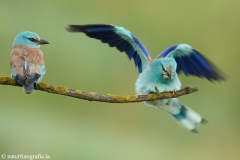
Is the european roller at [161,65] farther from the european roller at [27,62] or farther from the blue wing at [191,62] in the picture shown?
the european roller at [27,62]

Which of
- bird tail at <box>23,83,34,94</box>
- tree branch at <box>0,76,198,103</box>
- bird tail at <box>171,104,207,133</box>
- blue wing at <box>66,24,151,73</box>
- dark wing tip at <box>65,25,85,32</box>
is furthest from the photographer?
bird tail at <box>171,104,207,133</box>

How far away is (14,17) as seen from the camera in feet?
18.6

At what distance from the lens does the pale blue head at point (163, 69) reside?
271cm

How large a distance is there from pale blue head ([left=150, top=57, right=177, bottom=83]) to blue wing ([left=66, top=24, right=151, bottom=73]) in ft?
0.38

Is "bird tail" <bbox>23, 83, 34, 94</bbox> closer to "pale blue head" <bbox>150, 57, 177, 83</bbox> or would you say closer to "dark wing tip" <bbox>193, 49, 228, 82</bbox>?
"pale blue head" <bbox>150, 57, 177, 83</bbox>

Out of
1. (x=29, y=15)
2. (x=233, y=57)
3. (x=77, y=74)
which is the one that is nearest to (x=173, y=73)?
(x=77, y=74)

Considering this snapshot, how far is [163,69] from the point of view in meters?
2.74

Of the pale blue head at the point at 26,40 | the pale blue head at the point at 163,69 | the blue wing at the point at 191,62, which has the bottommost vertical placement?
the pale blue head at the point at 163,69

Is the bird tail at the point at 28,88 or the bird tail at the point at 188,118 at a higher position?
the bird tail at the point at 188,118

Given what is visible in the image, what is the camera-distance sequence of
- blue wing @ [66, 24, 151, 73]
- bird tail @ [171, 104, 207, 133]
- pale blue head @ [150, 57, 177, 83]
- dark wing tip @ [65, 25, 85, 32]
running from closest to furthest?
1. dark wing tip @ [65, 25, 85, 32]
2. pale blue head @ [150, 57, 177, 83]
3. blue wing @ [66, 24, 151, 73]
4. bird tail @ [171, 104, 207, 133]

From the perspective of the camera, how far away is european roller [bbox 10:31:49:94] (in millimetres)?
2209

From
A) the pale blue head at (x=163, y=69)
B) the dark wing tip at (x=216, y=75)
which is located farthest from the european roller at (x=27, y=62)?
the dark wing tip at (x=216, y=75)

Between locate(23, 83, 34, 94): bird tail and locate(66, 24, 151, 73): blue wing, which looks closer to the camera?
locate(23, 83, 34, 94): bird tail

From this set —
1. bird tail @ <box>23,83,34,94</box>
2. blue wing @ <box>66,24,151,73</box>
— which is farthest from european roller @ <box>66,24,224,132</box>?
bird tail @ <box>23,83,34,94</box>
